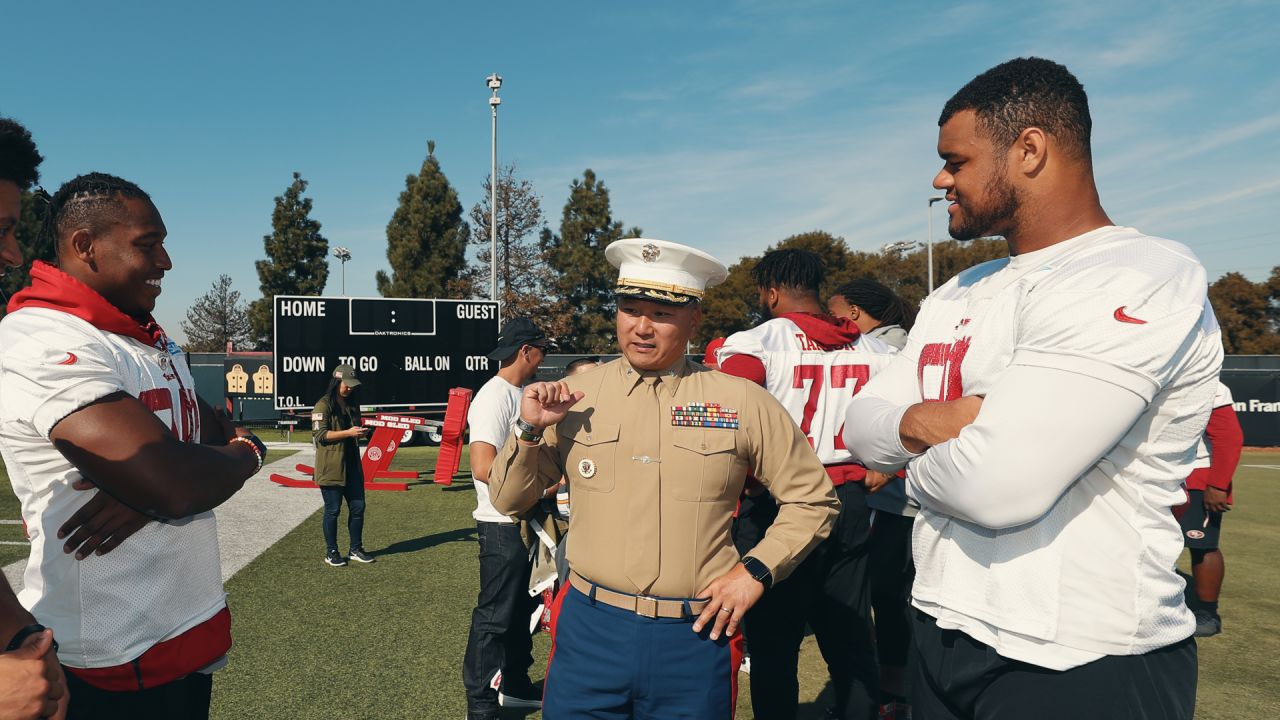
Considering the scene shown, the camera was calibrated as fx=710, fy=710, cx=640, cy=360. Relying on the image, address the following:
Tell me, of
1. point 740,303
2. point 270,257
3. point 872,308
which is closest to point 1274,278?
point 740,303

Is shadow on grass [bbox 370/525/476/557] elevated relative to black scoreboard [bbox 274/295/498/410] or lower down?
lower down

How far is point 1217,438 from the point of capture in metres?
5.47

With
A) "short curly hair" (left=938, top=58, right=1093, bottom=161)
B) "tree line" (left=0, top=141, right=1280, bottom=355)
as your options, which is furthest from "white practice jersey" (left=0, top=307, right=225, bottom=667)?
"tree line" (left=0, top=141, right=1280, bottom=355)

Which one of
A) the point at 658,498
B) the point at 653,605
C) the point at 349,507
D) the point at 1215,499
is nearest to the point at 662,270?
the point at 658,498

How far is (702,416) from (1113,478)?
1.25 m

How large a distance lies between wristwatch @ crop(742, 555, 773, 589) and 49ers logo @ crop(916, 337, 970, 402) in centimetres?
78

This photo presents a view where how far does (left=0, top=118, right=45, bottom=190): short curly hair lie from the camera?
5.86 feet

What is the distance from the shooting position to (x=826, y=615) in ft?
12.1

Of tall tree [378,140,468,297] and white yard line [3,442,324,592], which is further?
tall tree [378,140,468,297]

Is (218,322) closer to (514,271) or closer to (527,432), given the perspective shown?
(514,271)

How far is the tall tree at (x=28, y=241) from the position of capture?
2201 millimetres

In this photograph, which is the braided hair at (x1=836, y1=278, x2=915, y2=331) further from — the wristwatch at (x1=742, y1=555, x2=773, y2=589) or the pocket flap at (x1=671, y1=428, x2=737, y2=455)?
the wristwatch at (x1=742, y1=555, x2=773, y2=589)

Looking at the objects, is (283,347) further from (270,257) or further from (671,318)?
(270,257)

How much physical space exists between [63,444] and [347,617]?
14.9ft
